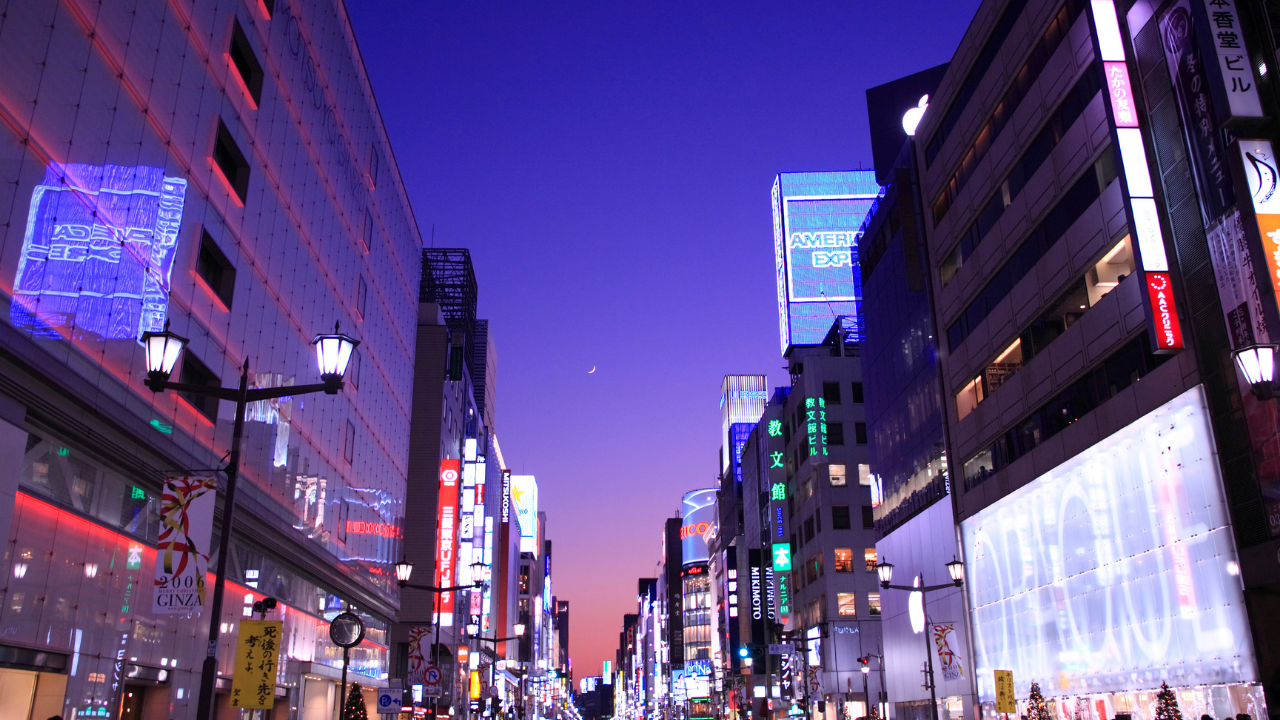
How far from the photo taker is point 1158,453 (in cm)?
2745

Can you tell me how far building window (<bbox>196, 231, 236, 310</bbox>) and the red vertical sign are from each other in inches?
1522

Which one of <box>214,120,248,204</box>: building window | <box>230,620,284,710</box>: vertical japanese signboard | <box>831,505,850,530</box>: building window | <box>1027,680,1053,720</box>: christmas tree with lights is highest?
<box>214,120,248,204</box>: building window

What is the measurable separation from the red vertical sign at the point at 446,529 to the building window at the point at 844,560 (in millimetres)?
29963

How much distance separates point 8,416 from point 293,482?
58.6 ft

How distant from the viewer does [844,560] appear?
251 ft

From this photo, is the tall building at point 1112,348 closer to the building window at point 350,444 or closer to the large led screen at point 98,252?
the large led screen at point 98,252

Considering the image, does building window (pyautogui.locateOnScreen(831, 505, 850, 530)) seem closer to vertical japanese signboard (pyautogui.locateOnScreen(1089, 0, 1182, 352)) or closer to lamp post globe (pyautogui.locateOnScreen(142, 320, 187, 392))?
vertical japanese signboard (pyautogui.locateOnScreen(1089, 0, 1182, 352))

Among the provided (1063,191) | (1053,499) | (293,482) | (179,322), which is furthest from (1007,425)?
(179,322)

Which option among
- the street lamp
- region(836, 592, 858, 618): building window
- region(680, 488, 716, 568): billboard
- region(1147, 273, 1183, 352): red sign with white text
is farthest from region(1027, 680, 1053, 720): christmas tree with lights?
region(680, 488, 716, 568): billboard

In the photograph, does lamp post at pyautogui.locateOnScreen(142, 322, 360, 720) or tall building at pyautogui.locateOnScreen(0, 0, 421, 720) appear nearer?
lamp post at pyautogui.locateOnScreen(142, 322, 360, 720)

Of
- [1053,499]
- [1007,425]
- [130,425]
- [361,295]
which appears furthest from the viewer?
[361,295]

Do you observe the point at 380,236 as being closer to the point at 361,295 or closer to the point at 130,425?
the point at 361,295

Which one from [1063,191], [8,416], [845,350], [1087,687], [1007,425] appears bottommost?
[1087,687]

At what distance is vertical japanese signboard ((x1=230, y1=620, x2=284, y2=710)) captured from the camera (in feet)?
50.7
